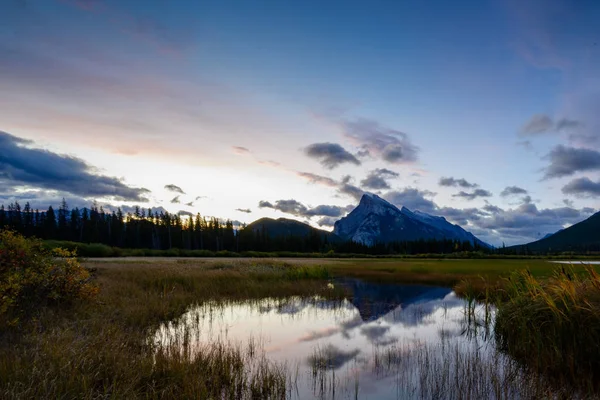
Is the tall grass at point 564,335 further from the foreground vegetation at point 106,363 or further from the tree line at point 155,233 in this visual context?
the tree line at point 155,233

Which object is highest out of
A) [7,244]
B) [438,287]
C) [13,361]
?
[7,244]

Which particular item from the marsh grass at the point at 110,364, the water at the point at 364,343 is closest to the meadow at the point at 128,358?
the marsh grass at the point at 110,364

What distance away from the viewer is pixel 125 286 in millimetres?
23500

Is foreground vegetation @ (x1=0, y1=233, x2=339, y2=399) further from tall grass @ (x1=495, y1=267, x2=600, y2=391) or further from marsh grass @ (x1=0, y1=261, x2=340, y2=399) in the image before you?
tall grass @ (x1=495, y1=267, x2=600, y2=391)

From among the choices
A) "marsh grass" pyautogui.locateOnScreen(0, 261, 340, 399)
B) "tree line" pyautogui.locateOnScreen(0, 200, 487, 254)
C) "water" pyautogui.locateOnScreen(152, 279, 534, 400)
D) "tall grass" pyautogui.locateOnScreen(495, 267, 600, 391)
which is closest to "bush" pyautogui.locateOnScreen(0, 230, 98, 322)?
"marsh grass" pyautogui.locateOnScreen(0, 261, 340, 399)

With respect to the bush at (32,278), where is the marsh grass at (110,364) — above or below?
below

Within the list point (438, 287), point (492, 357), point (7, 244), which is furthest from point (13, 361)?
point (438, 287)

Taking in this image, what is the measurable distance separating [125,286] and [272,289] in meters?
11.5

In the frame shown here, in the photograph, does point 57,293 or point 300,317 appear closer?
point 57,293

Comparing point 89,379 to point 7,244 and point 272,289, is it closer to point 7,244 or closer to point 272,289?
point 7,244

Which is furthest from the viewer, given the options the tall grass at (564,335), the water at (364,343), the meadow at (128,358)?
the tall grass at (564,335)

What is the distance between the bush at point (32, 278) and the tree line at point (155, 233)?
12576 cm

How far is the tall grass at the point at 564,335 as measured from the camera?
985 centimetres

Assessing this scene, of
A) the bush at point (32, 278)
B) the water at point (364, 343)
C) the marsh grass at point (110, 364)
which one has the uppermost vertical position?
the bush at point (32, 278)
